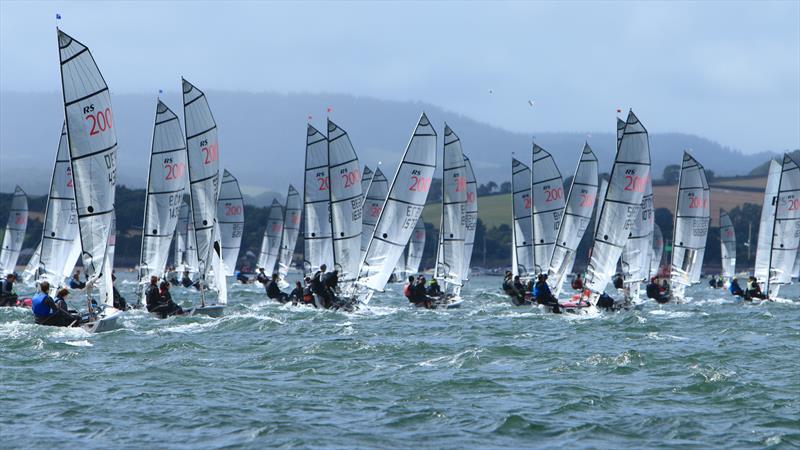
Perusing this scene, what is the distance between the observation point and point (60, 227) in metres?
39.0

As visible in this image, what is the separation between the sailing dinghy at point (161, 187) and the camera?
36.6 metres

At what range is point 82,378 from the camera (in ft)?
66.8

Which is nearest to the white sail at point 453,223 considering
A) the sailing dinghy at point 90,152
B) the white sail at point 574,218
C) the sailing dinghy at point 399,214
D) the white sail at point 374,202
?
the white sail at point 574,218

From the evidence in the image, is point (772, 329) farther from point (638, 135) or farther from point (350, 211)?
point (350, 211)

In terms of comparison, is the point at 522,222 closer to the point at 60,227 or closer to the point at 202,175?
the point at 202,175

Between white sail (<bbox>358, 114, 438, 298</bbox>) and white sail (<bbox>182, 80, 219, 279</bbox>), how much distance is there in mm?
4682

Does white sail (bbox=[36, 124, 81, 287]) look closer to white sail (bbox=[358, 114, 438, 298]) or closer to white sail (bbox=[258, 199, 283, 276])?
white sail (bbox=[358, 114, 438, 298])

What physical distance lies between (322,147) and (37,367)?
20.1 meters

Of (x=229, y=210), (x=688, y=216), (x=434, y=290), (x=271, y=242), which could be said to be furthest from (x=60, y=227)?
(x=271, y=242)

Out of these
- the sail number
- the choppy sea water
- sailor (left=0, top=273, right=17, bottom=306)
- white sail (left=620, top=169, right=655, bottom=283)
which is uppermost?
the sail number

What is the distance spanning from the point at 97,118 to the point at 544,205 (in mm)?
24380

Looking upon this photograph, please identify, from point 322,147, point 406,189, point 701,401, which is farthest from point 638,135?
point 701,401

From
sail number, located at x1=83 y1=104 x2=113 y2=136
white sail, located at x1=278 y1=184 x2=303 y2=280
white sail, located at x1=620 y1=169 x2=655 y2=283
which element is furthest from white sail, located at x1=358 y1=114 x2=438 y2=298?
white sail, located at x1=278 y1=184 x2=303 y2=280

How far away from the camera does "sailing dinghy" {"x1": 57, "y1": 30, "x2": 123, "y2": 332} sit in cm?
2697
